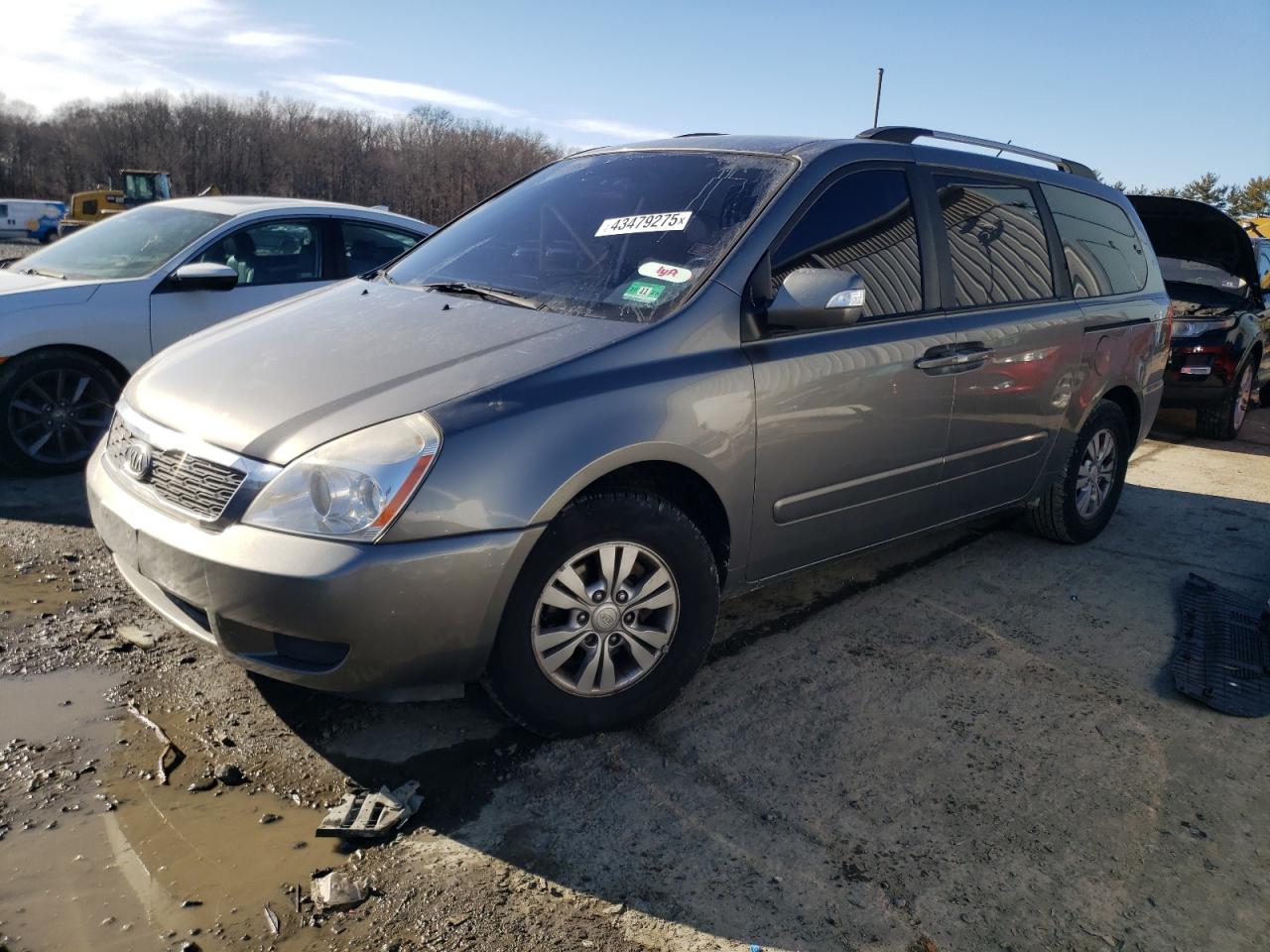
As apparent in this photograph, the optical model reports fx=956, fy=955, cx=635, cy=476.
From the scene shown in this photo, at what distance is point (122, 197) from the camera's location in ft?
110

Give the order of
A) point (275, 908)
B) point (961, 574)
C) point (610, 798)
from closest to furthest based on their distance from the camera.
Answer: point (275, 908) < point (610, 798) < point (961, 574)

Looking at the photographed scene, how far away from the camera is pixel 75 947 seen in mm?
2047

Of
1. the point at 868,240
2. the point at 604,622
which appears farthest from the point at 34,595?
the point at 868,240

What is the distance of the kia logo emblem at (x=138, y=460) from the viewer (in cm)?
282

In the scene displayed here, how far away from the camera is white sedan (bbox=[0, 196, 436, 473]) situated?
5203 mm

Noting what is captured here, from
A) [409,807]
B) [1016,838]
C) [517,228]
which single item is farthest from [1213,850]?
[517,228]

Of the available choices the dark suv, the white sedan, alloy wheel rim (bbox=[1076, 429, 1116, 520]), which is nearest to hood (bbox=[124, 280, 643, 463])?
the white sedan

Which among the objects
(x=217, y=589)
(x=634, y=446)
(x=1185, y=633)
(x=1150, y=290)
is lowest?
(x=1185, y=633)

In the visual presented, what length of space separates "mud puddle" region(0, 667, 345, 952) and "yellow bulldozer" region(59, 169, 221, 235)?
31706mm

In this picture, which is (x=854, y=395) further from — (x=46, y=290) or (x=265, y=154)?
(x=265, y=154)

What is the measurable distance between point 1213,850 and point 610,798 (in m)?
1.65

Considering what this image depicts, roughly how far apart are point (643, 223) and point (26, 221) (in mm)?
43862

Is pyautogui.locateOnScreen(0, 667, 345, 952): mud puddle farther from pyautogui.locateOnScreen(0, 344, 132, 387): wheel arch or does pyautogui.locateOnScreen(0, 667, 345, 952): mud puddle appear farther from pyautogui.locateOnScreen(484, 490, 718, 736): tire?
pyautogui.locateOnScreen(0, 344, 132, 387): wheel arch

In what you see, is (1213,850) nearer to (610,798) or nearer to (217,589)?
(610,798)
